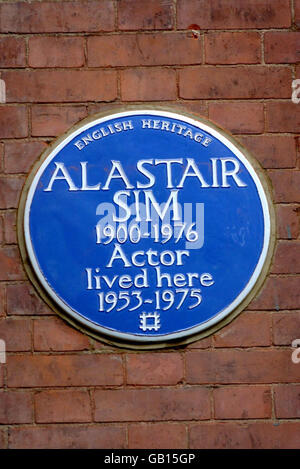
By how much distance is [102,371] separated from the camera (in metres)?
3.10

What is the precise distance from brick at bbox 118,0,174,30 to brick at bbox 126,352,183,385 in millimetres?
1160

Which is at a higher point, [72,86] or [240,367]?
[72,86]

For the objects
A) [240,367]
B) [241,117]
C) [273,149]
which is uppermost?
[241,117]

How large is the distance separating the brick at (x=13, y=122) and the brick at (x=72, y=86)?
0.20ft

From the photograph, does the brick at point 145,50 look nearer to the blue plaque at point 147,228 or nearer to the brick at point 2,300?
the blue plaque at point 147,228

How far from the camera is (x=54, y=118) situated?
10.3ft

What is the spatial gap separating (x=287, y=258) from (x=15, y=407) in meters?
1.09

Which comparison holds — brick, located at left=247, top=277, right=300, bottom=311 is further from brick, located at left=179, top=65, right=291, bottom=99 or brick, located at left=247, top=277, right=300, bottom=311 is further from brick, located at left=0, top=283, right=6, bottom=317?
brick, located at left=0, top=283, right=6, bottom=317

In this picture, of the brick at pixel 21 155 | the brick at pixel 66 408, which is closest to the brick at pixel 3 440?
the brick at pixel 66 408

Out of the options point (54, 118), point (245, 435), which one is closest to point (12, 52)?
point (54, 118)

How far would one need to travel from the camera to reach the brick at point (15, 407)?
3.10m

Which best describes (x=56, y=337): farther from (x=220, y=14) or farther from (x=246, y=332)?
A: (x=220, y=14)

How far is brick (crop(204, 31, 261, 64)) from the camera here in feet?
10.3
